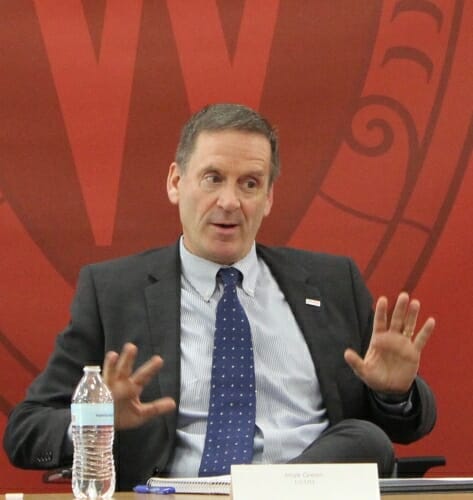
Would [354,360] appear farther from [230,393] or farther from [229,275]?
[229,275]

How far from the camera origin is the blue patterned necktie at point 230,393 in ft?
8.97

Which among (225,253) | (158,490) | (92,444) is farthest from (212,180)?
(158,490)

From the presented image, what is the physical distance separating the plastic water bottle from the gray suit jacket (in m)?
0.17

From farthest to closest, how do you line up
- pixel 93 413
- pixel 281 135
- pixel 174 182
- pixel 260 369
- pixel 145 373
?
pixel 281 135 < pixel 174 182 < pixel 260 369 < pixel 145 373 < pixel 93 413

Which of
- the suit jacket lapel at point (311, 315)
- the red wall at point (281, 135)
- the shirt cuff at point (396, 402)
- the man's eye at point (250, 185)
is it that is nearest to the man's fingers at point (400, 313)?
the shirt cuff at point (396, 402)

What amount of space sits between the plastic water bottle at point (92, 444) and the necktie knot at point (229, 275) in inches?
25.5

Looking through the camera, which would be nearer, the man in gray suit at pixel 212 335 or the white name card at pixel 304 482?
→ the white name card at pixel 304 482

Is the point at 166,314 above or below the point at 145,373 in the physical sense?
above

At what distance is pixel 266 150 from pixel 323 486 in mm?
1474

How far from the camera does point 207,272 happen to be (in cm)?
307

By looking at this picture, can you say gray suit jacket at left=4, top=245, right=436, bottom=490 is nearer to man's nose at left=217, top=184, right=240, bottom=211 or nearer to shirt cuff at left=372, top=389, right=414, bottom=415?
shirt cuff at left=372, top=389, right=414, bottom=415

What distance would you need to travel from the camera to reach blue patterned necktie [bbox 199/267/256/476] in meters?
2.73

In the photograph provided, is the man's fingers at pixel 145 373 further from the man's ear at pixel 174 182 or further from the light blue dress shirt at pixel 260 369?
the man's ear at pixel 174 182

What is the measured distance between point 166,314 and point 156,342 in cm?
9
